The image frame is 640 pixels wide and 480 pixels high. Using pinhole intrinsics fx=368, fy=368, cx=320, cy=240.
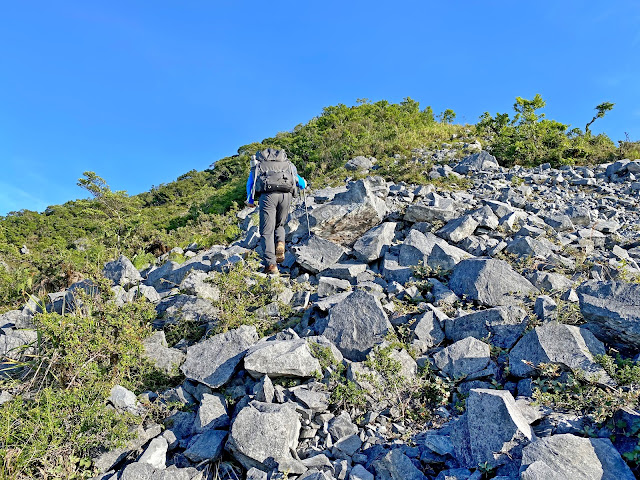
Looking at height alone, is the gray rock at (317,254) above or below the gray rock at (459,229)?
below

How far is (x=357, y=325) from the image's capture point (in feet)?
14.8

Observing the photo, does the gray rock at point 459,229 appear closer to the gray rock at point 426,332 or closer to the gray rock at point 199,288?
the gray rock at point 426,332

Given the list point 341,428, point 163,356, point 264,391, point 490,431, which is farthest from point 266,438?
point 163,356

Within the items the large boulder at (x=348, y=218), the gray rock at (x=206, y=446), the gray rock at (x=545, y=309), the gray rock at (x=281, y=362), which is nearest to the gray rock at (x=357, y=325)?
the gray rock at (x=281, y=362)

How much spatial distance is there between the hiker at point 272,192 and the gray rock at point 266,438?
13.2ft

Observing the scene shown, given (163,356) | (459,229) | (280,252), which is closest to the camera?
(163,356)

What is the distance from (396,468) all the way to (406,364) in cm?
129

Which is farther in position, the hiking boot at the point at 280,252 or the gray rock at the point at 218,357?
the hiking boot at the point at 280,252

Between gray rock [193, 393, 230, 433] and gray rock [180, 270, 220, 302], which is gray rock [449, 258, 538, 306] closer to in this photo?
gray rock [193, 393, 230, 433]

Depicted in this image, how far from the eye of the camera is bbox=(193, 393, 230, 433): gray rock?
3.60m

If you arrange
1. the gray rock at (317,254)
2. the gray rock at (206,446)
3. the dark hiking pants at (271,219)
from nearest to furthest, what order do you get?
1. the gray rock at (206,446)
2. the gray rock at (317,254)
3. the dark hiking pants at (271,219)

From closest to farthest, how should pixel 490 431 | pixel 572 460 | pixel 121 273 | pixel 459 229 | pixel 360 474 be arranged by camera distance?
pixel 572 460, pixel 490 431, pixel 360 474, pixel 121 273, pixel 459 229

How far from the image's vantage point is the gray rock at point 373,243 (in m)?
6.88

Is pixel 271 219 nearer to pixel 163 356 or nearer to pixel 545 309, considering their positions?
pixel 163 356
